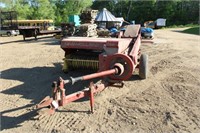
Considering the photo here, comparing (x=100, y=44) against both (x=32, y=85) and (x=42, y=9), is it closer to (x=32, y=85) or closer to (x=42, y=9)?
(x=32, y=85)

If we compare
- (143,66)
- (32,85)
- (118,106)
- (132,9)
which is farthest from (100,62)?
(132,9)

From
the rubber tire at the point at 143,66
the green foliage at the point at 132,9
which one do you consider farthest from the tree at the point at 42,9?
the rubber tire at the point at 143,66

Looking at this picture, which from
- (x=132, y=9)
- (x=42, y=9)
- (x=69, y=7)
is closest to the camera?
(x=42, y=9)

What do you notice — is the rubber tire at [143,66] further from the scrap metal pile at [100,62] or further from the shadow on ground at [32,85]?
the shadow on ground at [32,85]

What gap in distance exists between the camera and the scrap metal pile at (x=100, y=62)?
4.11m

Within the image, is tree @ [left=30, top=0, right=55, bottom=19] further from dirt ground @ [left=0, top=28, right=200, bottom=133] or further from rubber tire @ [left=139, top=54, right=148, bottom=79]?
rubber tire @ [left=139, top=54, right=148, bottom=79]

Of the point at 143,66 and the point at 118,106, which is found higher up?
the point at 143,66

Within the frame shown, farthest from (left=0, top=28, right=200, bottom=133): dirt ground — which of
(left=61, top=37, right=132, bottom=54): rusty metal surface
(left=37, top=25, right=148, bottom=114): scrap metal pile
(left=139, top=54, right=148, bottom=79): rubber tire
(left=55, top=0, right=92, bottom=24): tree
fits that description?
(left=55, top=0, right=92, bottom=24): tree

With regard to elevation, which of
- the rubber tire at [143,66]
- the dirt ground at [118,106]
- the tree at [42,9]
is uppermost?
the tree at [42,9]

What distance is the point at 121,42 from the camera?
5.85 m

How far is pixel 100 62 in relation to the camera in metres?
5.57

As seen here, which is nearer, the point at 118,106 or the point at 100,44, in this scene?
the point at 118,106

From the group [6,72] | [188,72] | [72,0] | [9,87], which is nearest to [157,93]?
[188,72]

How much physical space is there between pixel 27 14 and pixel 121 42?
42.7 meters
